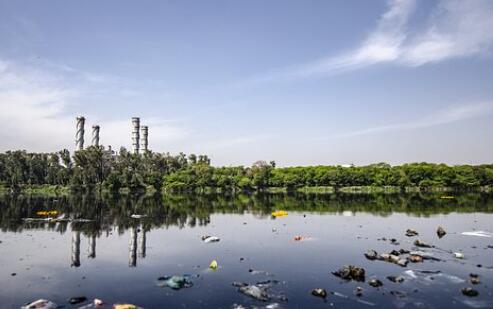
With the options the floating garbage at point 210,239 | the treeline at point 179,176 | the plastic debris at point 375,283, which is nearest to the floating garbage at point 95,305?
the plastic debris at point 375,283

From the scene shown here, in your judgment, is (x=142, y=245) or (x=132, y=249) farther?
(x=142, y=245)

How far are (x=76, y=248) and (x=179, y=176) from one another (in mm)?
82342

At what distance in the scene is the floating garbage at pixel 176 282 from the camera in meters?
17.9

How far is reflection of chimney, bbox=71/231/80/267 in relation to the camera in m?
23.3

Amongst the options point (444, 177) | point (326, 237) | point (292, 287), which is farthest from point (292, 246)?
point (444, 177)

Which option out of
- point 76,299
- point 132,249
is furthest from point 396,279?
point 132,249

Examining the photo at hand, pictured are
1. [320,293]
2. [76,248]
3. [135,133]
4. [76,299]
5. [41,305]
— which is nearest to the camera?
[41,305]

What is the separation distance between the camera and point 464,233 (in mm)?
33000

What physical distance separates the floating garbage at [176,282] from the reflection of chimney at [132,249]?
4637mm

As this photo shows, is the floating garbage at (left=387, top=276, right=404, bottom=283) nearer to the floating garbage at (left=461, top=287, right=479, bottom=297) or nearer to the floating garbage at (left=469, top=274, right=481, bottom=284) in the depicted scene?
the floating garbage at (left=461, top=287, right=479, bottom=297)

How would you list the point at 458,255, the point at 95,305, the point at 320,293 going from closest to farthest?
the point at 95,305
the point at 320,293
the point at 458,255

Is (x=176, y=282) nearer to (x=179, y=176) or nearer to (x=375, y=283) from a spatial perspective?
(x=375, y=283)

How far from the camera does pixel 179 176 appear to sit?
109375mm

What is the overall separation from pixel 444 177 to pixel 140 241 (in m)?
98.7
